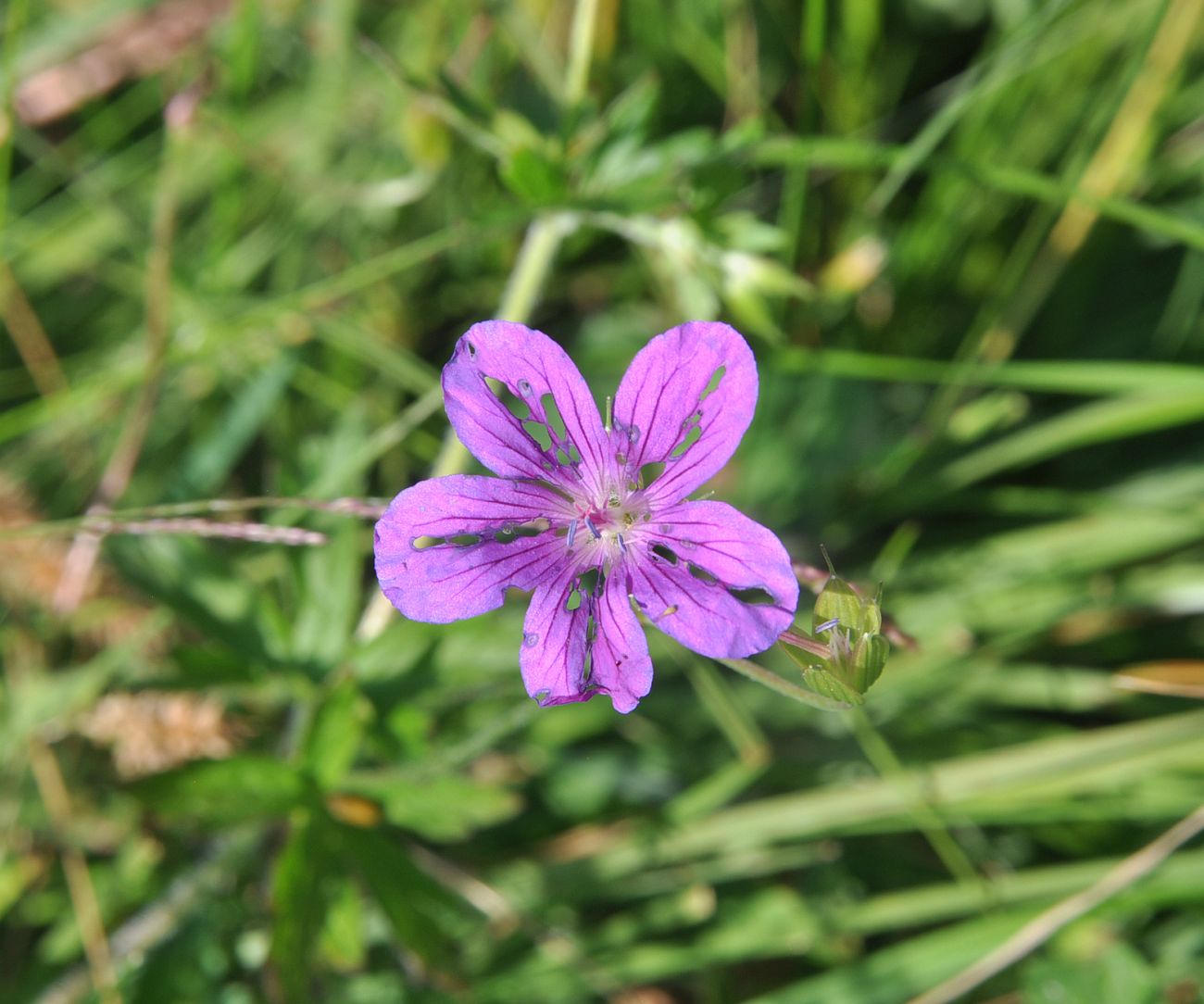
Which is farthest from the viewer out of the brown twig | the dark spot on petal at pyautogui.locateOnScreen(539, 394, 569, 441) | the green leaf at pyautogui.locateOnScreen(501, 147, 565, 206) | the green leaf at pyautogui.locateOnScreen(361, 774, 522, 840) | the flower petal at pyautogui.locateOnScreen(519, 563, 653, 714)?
the brown twig

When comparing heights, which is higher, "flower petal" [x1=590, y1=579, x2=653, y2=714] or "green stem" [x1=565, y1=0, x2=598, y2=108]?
"green stem" [x1=565, y1=0, x2=598, y2=108]

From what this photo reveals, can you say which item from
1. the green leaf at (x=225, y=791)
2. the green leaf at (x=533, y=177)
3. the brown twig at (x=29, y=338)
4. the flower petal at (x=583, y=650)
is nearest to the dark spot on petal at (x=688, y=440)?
the flower petal at (x=583, y=650)

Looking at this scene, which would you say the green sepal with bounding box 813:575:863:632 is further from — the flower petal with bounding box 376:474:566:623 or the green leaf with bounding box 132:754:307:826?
the green leaf with bounding box 132:754:307:826

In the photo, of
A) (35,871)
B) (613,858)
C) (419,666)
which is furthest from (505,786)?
(35,871)

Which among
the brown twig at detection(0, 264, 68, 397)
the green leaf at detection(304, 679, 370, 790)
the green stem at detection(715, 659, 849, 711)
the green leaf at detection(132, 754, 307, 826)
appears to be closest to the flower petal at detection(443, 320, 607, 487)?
the green stem at detection(715, 659, 849, 711)

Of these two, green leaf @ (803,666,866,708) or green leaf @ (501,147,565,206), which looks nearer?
green leaf @ (803,666,866,708)

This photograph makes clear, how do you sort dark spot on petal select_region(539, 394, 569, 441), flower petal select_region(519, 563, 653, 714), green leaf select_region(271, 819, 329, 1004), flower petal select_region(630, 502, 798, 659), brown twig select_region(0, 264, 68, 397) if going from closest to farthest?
1. flower petal select_region(630, 502, 798, 659)
2. flower petal select_region(519, 563, 653, 714)
3. dark spot on petal select_region(539, 394, 569, 441)
4. green leaf select_region(271, 819, 329, 1004)
5. brown twig select_region(0, 264, 68, 397)

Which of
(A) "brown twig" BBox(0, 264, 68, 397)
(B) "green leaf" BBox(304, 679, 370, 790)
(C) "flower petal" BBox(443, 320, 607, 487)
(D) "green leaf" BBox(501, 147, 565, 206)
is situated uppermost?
(A) "brown twig" BBox(0, 264, 68, 397)

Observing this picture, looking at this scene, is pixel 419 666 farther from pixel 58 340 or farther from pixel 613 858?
pixel 58 340
